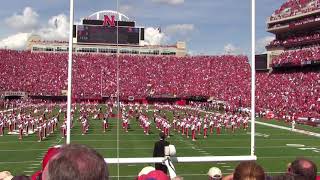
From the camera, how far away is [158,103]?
4881 centimetres

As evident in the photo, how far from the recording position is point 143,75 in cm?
5488

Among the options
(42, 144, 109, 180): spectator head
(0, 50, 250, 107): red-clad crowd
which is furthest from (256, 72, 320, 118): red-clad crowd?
(42, 144, 109, 180): spectator head

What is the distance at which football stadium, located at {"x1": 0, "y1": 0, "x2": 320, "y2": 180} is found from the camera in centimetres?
1286

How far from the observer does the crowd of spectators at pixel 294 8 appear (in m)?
46.2

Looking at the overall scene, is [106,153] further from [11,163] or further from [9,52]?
[9,52]

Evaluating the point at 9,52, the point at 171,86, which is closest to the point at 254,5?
the point at 171,86

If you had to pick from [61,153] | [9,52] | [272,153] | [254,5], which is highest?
[9,52]

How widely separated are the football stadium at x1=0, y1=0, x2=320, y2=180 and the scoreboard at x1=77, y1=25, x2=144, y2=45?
0.13 meters

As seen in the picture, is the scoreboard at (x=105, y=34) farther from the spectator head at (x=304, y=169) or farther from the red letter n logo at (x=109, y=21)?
the spectator head at (x=304, y=169)

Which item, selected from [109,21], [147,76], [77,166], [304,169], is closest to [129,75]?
[147,76]

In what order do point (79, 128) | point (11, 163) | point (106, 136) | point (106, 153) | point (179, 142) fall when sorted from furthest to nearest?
point (79, 128) < point (106, 136) < point (179, 142) < point (106, 153) < point (11, 163)

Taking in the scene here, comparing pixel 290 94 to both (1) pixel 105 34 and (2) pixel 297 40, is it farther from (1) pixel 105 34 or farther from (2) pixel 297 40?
(1) pixel 105 34

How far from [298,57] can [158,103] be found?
549 inches

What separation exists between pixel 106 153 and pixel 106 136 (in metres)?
5.34
